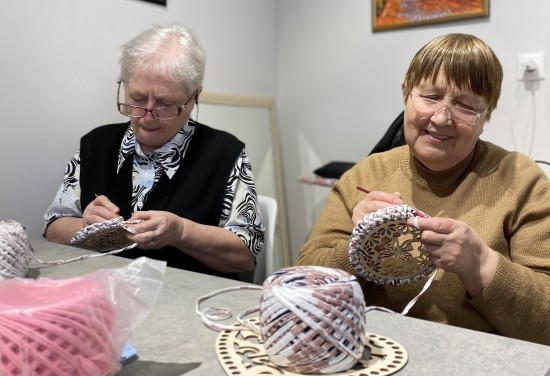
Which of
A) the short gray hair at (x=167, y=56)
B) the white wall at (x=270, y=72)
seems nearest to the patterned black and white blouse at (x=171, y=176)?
the short gray hair at (x=167, y=56)

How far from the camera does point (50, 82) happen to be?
181 cm

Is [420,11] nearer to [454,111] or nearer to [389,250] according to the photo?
[454,111]

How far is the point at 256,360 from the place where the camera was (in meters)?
0.73

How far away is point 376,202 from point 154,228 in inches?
20.0

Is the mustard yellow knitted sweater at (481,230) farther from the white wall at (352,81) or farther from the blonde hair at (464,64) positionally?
the white wall at (352,81)

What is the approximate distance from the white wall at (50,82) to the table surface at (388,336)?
0.98m

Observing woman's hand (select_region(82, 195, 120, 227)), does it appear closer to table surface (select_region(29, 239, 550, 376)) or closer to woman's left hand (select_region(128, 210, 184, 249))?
woman's left hand (select_region(128, 210, 184, 249))

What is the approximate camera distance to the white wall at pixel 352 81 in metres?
2.17

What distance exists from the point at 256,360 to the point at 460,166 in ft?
2.37

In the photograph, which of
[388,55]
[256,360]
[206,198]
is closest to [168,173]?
[206,198]

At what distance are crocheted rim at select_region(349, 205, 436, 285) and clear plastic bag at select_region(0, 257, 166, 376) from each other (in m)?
0.41

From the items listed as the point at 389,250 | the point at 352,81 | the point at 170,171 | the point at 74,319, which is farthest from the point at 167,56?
the point at 352,81

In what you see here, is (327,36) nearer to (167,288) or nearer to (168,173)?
(168,173)

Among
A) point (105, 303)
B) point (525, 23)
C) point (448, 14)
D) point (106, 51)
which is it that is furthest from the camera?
point (448, 14)
